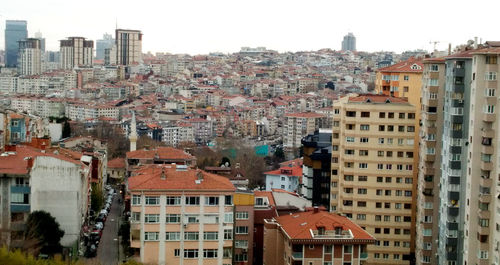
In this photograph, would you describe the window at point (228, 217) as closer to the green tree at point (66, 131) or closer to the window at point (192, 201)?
the window at point (192, 201)

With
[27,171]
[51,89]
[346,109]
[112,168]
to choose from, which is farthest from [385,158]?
[51,89]

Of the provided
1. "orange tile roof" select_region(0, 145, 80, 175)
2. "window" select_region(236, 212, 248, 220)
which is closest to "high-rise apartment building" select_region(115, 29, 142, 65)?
"orange tile roof" select_region(0, 145, 80, 175)

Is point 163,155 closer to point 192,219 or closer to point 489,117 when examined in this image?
point 192,219

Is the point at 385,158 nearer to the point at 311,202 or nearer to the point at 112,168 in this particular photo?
the point at 311,202

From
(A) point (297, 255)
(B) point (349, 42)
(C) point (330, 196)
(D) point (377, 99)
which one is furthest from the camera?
(B) point (349, 42)

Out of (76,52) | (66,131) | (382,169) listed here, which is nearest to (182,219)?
(382,169)

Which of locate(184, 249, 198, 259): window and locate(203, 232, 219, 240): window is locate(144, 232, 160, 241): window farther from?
locate(203, 232, 219, 240): window

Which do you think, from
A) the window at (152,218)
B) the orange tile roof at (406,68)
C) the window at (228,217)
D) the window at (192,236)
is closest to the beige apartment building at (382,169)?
the orange tile roof at (406,68)
